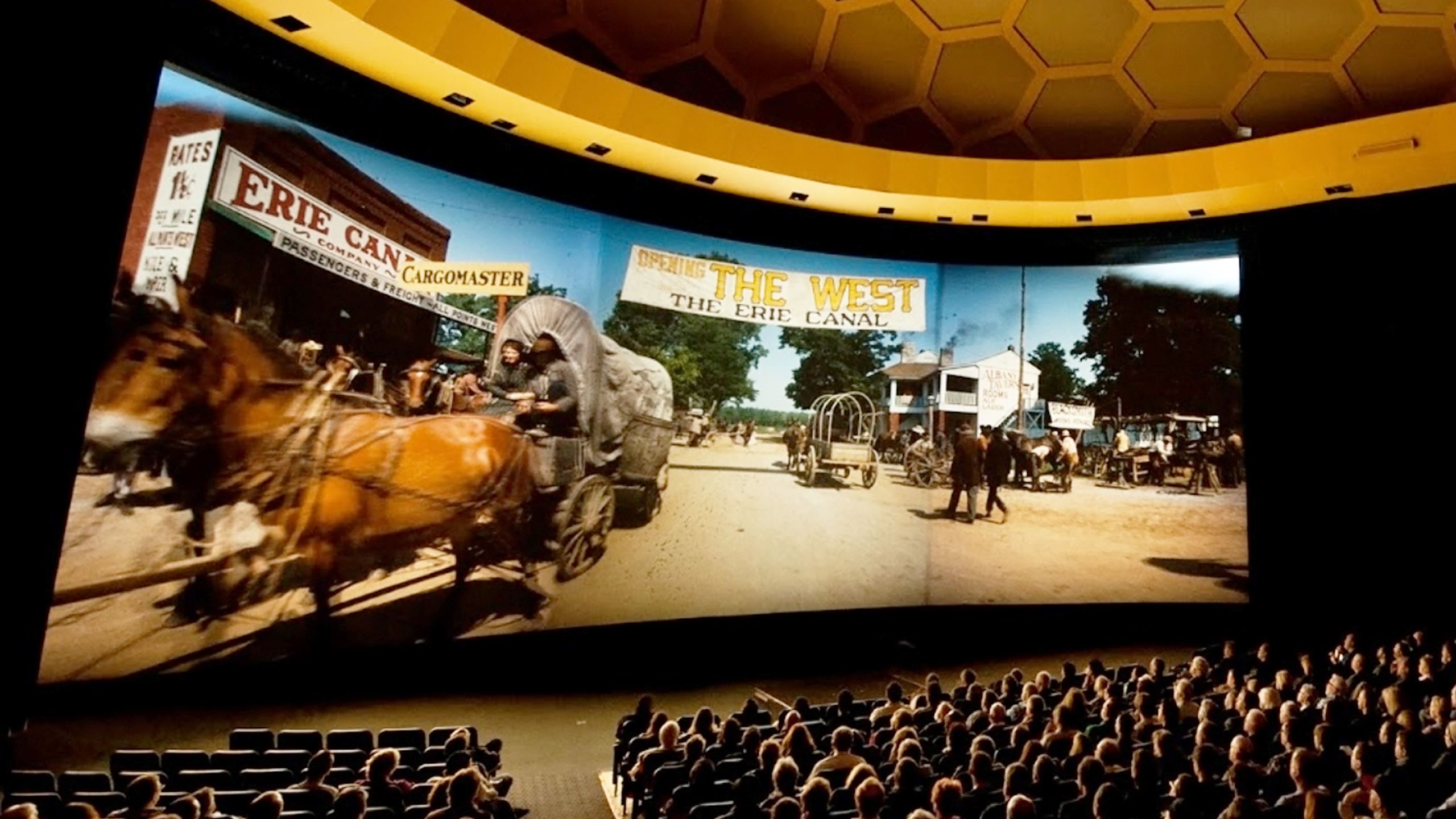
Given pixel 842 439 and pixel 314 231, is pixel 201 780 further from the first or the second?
pixel 842 439

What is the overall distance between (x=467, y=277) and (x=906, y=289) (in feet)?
17.8

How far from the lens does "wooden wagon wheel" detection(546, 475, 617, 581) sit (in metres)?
7.09

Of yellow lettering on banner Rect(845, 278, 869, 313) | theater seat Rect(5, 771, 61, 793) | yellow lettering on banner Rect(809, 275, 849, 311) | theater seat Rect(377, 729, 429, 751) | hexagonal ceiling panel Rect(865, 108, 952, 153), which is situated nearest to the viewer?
theater seat Rect(5, 771, 61, 793)

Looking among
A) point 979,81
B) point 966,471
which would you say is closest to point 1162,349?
point 966,471

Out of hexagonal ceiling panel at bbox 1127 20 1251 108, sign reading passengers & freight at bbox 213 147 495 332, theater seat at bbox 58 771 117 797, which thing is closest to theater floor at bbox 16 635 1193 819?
theater seat at bbox 58 771 117 797

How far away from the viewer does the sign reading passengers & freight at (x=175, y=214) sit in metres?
4.82

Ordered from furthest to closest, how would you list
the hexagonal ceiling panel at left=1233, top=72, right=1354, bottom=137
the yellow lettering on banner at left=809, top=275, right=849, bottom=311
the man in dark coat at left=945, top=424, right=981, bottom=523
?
the man in dark coat at left=945, top=424, right=981, bottom=523 < the yellow lettering on banner at left=809, top=275, right=849, bottom=311 < the hexagonal ceiling panel at left=1233, top=72, right=1354, bottom=137

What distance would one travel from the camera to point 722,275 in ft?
27.2

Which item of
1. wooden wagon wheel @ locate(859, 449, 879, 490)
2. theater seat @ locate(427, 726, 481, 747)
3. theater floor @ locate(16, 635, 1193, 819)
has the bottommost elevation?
theater floor @ locate(16, 635, 1193, 819)

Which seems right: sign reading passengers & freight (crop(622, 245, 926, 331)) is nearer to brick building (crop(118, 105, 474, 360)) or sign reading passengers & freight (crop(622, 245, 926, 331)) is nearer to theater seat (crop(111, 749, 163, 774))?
brick building (crop(118, 105, 474, 360))

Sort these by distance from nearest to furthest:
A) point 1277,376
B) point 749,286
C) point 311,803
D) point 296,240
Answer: point 311,803 < point 296,240 < point 1277,376 < point 749,286

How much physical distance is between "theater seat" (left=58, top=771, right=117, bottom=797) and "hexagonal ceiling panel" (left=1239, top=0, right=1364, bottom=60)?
10.3 meters

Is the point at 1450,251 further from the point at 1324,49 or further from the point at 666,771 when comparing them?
the point at 666,771

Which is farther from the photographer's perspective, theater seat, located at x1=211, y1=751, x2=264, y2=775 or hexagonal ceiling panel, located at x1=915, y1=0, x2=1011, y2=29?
hexagonal ceiling panel, located at x1=915, y1=0, x2=1011, y2=29
